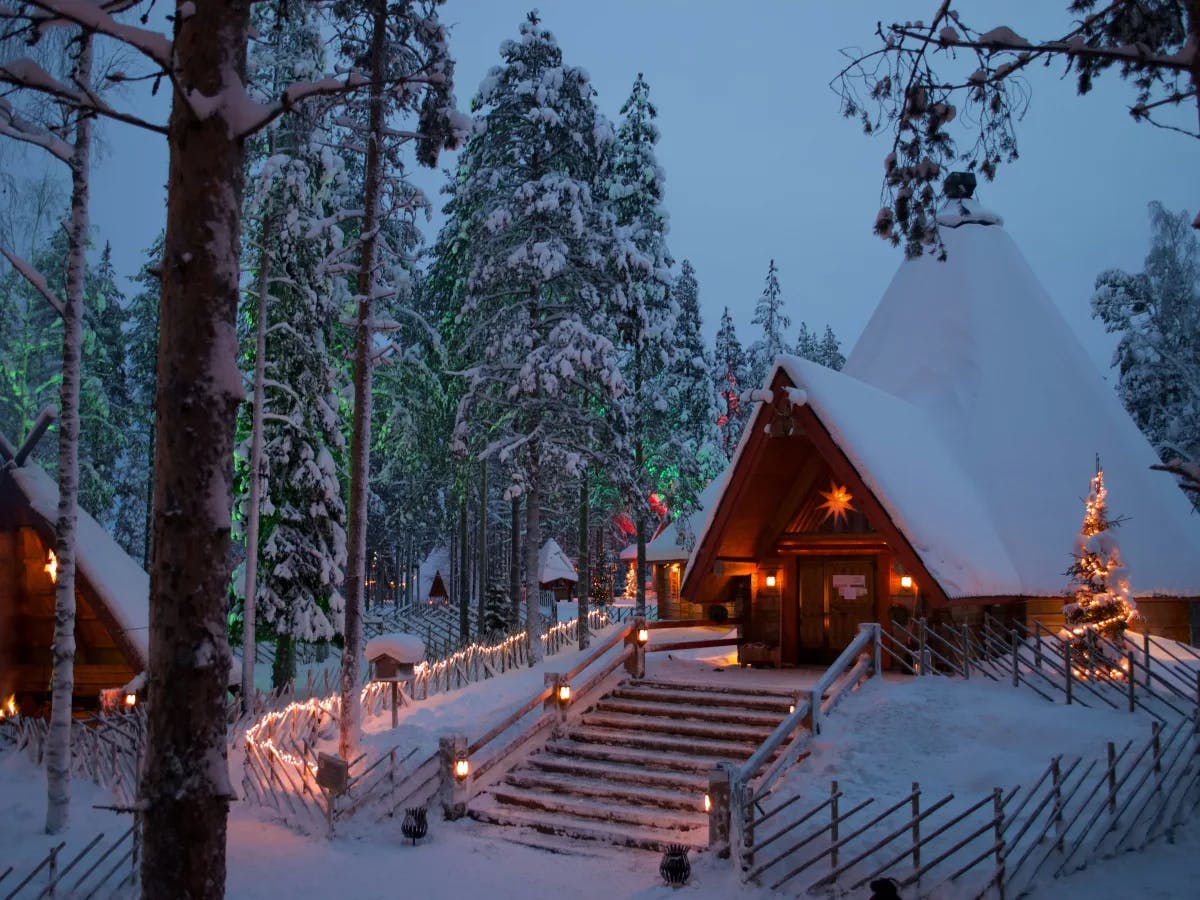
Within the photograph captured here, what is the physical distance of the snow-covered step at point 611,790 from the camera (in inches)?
551

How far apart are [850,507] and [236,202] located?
1657 cm

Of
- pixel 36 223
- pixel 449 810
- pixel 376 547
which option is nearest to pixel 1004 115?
pixel 449 810

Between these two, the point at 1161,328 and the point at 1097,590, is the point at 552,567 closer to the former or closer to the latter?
the point at 1161,328

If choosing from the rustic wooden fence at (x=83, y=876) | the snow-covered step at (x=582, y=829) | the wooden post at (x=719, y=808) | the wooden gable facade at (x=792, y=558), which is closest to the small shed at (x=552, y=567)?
the wooden gable facade at (x=792, y=558)

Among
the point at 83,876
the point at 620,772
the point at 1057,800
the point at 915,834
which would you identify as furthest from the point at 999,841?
the point at 83,876

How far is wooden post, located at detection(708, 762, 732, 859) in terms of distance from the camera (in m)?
12.2

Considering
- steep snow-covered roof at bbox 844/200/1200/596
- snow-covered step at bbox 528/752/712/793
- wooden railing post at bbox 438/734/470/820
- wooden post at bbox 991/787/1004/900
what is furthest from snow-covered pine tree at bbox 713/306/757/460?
wooden post at bbox 991/787/1004/900

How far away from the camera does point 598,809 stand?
14016 millimetres

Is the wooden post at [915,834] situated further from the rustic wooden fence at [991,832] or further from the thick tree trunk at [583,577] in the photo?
the thick tree trunk at [583,577]

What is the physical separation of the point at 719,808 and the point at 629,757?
336 cm

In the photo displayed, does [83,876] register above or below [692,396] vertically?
below

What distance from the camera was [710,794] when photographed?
12.5 metres

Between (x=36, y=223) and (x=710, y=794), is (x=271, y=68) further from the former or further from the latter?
(x=710, y=794)

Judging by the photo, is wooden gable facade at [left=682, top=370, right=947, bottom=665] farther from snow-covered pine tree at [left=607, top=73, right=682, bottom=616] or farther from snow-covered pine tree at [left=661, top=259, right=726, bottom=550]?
snow-covered pine tree at [left=661, top=259, right=726, bottom=550]
